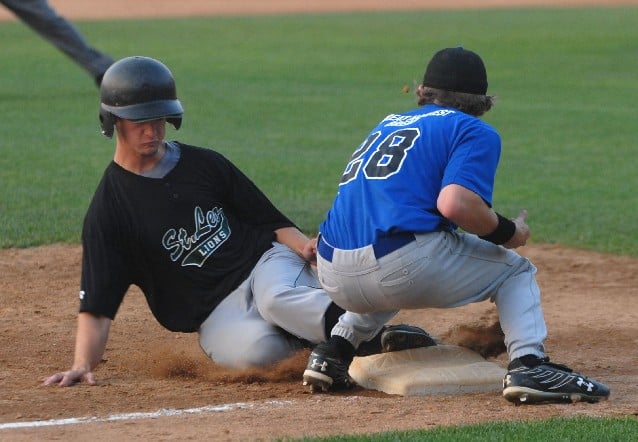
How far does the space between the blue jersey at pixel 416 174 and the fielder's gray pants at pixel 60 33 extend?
6.44m

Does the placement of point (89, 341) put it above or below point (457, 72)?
below

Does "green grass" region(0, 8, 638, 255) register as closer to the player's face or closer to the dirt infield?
the dirt infield

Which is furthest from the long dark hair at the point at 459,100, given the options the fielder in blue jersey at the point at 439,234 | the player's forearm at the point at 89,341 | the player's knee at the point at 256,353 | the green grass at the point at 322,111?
the green grass at the point at 322,111

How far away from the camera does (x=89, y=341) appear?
5.38 metres

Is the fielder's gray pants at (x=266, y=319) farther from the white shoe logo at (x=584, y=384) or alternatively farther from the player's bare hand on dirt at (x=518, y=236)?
the white shoe logo at (x=584, y=384)

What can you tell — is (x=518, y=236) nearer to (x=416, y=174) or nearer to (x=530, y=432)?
(x=416, y=174)

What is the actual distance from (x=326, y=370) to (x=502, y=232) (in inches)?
36.1

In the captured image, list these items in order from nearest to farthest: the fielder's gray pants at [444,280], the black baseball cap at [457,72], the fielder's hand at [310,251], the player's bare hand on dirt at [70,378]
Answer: the fielder's gray pants at [444,280] → the black baseball cap at [457,72] → the player's bare hand on dirt at [70,378] → the fielder's hand at [310,251]

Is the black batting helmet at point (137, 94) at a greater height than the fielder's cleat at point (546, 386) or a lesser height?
greater

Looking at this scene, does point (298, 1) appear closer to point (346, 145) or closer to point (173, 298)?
point (346, 145)

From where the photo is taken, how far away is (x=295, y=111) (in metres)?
16.4

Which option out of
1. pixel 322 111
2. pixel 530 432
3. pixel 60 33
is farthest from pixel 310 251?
pixel 322 111

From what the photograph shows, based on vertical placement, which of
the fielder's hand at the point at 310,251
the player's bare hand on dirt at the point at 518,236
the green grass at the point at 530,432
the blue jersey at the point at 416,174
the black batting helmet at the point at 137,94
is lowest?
the green grass at the point at 530,432

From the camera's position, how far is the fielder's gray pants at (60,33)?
1107cm
